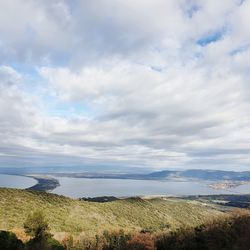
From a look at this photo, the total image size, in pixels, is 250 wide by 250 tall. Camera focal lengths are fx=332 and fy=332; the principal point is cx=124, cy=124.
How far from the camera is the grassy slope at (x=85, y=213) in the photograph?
337ft

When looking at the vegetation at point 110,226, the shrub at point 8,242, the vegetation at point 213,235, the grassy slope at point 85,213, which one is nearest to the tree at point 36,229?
the vegetation at point 110,226

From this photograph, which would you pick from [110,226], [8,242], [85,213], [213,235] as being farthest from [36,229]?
[85,213]

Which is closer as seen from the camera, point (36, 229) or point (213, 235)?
point (36, 229)

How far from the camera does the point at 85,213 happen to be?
124500 millimetres

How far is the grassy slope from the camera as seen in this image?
103 m

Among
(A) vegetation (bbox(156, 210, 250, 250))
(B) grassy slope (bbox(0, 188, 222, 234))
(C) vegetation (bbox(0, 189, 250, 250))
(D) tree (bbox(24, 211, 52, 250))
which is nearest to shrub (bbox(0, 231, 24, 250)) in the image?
(C) vegetation (bbox(0, 189, 250, 250))

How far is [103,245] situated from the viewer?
79.4 m

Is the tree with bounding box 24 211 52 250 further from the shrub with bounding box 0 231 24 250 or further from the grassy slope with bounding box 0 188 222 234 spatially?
the grassy slope with bounding box 0 188 222 234

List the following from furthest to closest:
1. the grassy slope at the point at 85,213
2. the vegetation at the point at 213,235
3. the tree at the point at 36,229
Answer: the grassy slope at the point at 85,213
the vegetation at the point at 213,235
the tree at the point at 36,229

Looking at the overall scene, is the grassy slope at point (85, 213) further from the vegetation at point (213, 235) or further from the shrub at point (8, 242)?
the vegetation at point (213, 235)

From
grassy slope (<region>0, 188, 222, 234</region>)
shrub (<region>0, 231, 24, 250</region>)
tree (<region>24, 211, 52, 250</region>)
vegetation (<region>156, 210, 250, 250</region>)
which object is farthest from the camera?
grassy slope (<region>0, 188, 222, 234</region>)

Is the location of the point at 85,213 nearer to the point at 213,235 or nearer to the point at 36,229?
the point at 36,229

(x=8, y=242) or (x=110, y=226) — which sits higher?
(x=8, y=242)

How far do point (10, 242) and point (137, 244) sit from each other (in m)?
30.3
